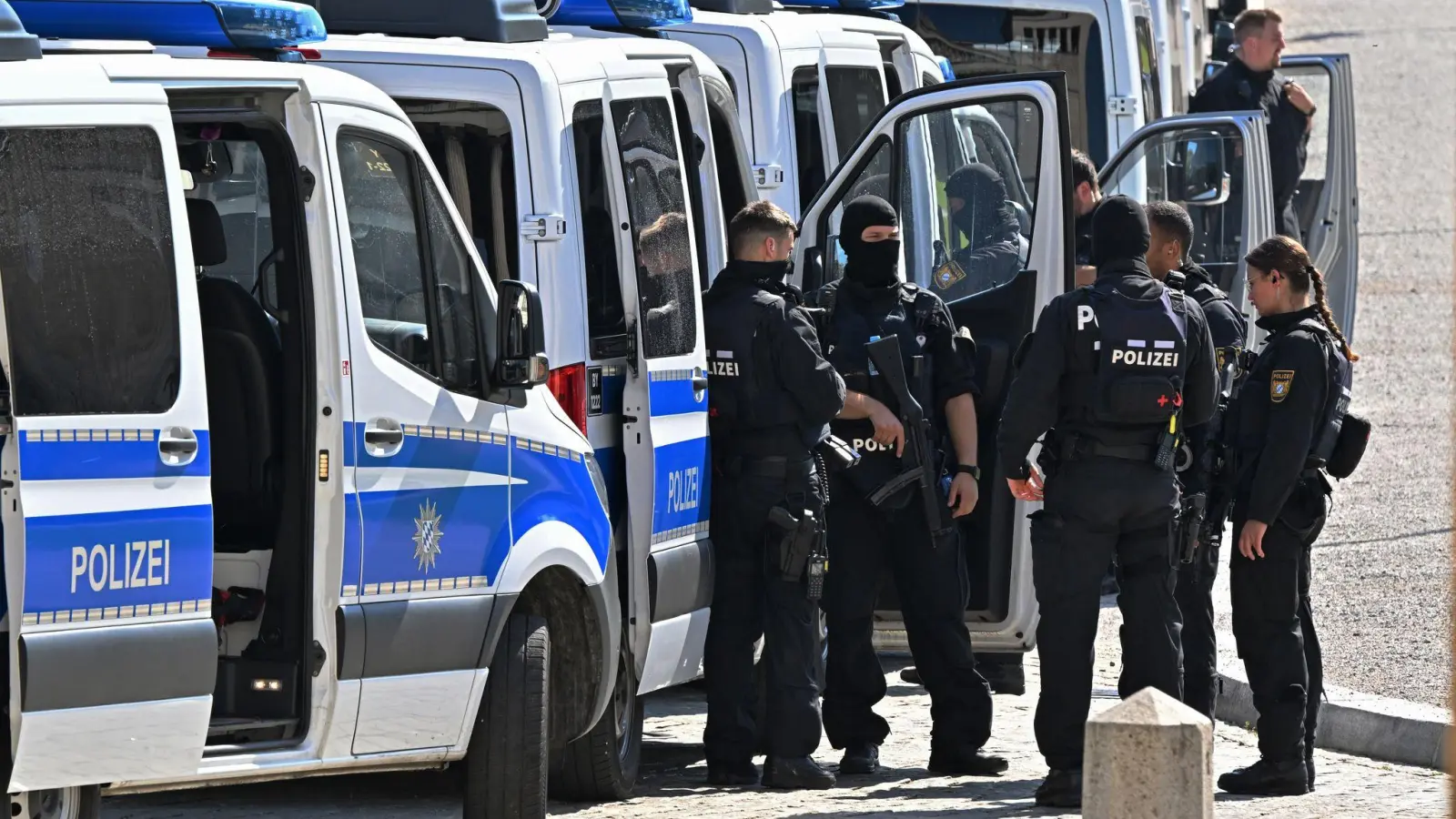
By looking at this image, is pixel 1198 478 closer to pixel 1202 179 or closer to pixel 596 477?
pixel 596 477

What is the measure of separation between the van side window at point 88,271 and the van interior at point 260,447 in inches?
19.5

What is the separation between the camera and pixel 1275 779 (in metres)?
7.44

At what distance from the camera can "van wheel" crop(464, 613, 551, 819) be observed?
6305mm

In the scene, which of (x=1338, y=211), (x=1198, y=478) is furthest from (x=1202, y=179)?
(x=1198, y=478)

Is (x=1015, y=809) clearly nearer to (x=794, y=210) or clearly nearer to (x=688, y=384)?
(x=688, y=384)

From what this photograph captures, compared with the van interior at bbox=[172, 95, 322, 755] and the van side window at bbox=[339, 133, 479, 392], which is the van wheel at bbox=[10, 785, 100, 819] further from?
the van side window at bbox=[339, 133, 479, 392]

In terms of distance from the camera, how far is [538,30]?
23.5 feet

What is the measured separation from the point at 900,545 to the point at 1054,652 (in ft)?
2.39

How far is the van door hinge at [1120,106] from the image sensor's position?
14.0m

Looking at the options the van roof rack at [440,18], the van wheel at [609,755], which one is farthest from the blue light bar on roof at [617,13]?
the van wheel at [609,755]

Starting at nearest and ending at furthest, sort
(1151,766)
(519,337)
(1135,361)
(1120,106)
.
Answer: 1. (1151,766)
2. (519,337)
3. (1135,361)
4. (1120,106)

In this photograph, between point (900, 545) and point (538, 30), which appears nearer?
point (538, 30)

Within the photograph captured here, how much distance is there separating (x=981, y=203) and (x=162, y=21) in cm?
315

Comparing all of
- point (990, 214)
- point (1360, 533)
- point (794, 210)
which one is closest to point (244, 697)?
point (990, 214)
